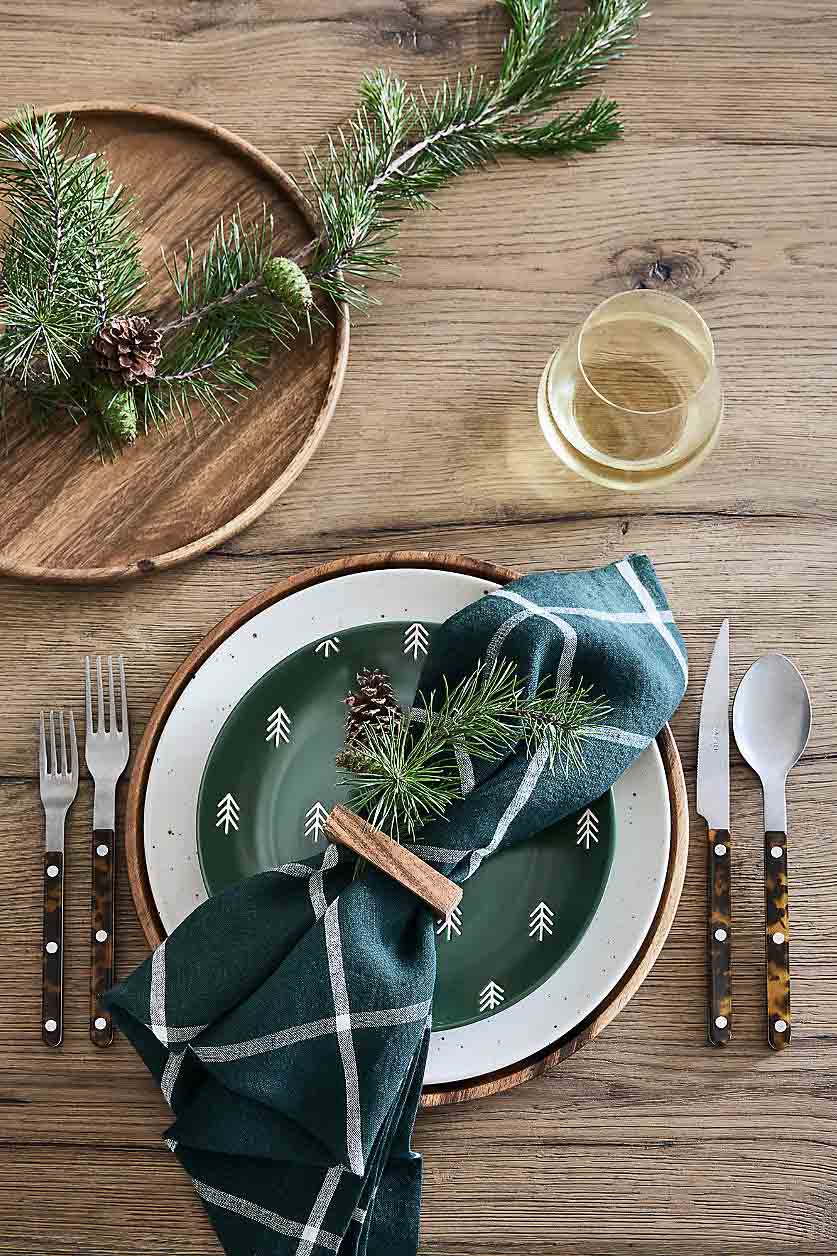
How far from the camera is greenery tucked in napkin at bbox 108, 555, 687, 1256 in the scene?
26.9 inches

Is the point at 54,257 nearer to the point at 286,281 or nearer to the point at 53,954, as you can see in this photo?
the point at 286,281

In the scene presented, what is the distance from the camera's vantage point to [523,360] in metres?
0.87

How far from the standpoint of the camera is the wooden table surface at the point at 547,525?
79cm

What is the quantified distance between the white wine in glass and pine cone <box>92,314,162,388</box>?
300 mm

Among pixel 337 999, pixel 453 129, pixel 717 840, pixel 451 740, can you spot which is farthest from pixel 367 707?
pixel 453 129

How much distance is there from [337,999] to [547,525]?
40cm

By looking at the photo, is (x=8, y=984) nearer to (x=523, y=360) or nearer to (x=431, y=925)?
(x=431, y=925)

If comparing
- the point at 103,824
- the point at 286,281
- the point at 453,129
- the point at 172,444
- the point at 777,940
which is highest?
the point at 453,129

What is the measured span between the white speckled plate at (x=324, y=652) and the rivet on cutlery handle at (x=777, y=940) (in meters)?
0.10

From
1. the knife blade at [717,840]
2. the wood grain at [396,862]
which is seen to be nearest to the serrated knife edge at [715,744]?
the knife blade at [717,840]

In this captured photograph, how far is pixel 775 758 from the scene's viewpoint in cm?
83

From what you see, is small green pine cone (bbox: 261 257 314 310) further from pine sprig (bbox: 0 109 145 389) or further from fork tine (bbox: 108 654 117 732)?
fork tine (bbox: 108 654 117 732)

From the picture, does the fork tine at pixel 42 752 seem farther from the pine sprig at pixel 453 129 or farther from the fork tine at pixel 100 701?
the pine sprig at pixel 453 129

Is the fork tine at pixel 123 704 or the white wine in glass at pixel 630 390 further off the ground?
the white wine in glass at pixel 630 390
